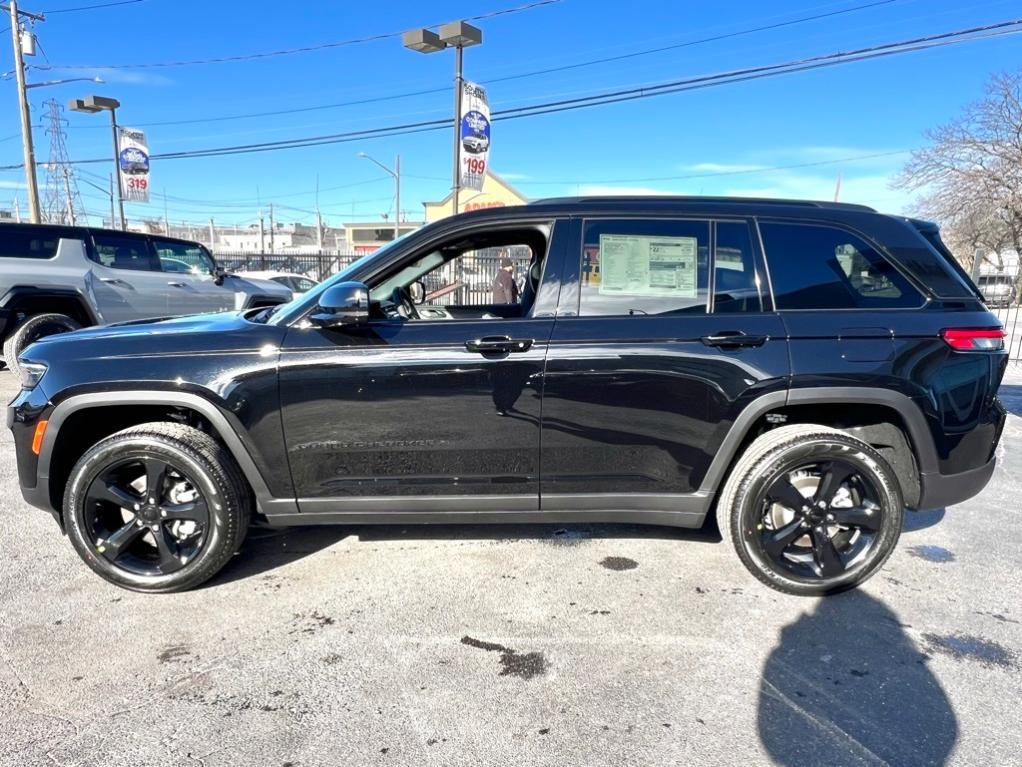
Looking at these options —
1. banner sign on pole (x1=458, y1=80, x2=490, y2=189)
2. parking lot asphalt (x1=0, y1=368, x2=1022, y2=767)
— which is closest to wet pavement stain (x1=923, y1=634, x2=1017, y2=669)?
parking lot asphalt (x1=0, y1=368, x2=1022, y2=767)

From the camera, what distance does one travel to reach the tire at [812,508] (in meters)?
2.90

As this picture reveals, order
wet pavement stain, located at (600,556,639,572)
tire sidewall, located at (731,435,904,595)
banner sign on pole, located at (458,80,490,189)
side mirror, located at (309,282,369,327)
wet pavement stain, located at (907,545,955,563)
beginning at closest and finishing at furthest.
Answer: side mirror, located at (309,282,369,327), tire sidewall, located at (731,435,904,595), wet pavement stain, located at (600,556,639,572), wet pavement stain, located at (907,545,955,563), banner sign on pole, located at (458,80,490,189)

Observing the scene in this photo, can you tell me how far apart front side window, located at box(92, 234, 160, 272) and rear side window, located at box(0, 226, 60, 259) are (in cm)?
46

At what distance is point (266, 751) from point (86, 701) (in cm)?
77

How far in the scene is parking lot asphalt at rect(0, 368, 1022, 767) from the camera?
82.2 inches

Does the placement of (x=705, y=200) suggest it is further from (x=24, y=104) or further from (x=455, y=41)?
(x=24, y=104)

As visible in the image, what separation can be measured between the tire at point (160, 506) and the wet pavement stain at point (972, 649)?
313 cm

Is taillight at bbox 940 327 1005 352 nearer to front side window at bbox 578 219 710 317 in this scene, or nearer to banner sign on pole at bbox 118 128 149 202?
front side window at bbox 578 219 710 317

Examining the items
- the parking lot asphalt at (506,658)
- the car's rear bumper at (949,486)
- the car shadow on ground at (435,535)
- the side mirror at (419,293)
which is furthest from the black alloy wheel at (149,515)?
the car's rear bumper at (949,486)

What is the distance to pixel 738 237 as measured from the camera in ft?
9.68

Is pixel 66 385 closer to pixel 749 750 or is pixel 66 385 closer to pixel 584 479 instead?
pixel 584 479

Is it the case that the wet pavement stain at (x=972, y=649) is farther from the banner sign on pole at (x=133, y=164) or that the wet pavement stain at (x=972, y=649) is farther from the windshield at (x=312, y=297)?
the banner sign on pole at (x=133, y=164)

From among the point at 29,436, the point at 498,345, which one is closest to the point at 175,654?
the point at 29,436

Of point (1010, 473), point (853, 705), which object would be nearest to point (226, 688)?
point (853, 705)
